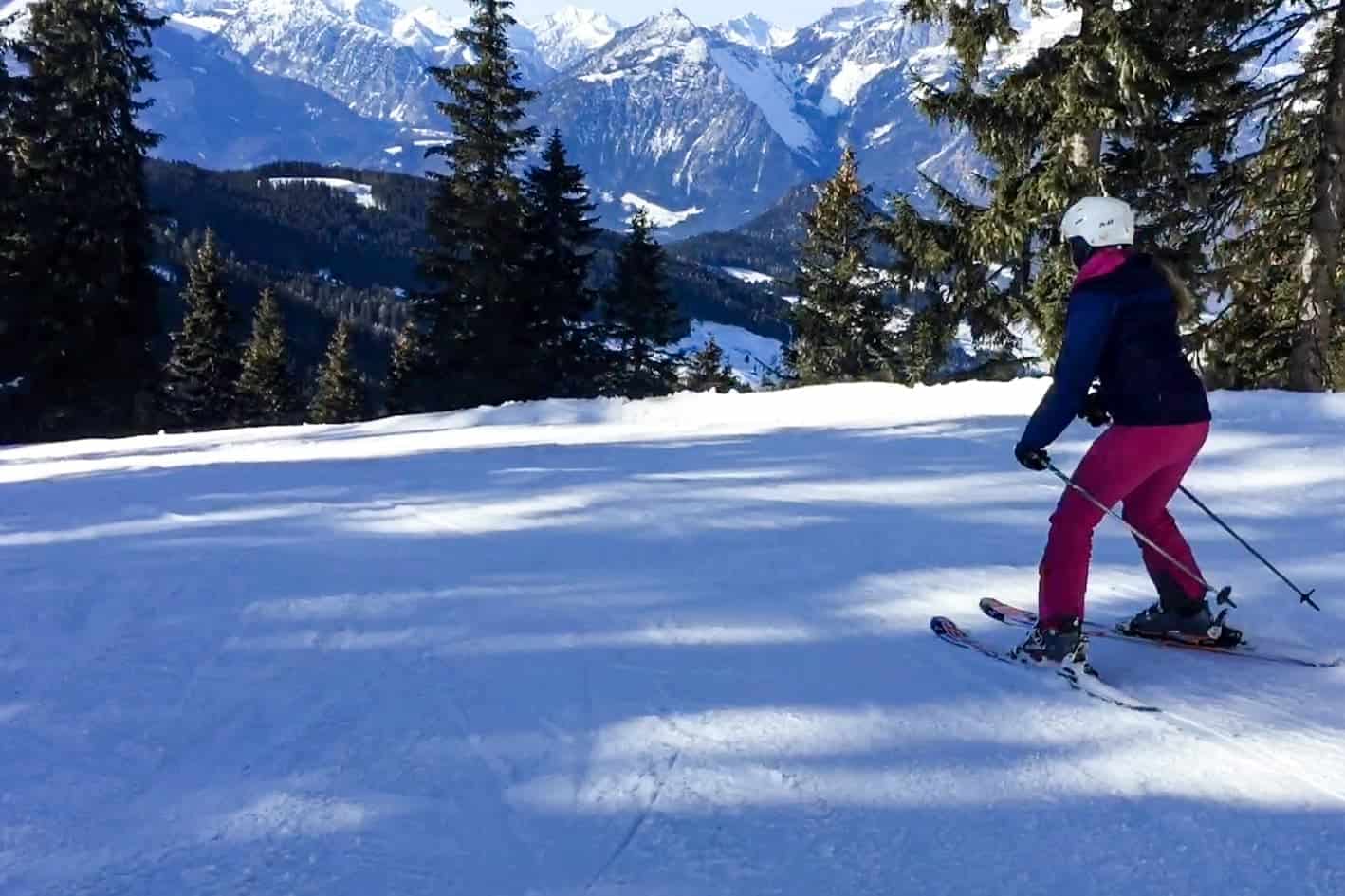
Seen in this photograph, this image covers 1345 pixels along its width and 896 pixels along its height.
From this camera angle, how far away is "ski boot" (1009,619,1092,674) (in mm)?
4047

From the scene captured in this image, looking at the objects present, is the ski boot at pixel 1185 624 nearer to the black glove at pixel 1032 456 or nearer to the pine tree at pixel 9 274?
the black glove at pixel 1032 456

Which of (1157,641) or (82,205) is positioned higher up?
(82,205)

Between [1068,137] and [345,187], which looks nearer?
[1068,137]

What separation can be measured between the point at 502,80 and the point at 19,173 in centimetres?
1278

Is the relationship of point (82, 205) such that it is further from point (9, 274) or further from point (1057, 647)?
point (1057, 647)

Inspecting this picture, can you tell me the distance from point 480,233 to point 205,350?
17.3m

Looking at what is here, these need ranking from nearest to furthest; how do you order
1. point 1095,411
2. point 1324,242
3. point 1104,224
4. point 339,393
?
point 1104,224, point 1095,411, point 1324,242, point 339,393

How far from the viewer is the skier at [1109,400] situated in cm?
389

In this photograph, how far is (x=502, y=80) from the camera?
88.1 ft

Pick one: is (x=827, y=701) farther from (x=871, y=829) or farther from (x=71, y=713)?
(x=71, y=713)

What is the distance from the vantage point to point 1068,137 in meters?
15.0

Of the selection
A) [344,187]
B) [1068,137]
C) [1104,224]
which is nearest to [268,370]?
[1068,137]

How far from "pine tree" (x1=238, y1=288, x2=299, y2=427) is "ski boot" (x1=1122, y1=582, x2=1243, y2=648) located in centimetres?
4426

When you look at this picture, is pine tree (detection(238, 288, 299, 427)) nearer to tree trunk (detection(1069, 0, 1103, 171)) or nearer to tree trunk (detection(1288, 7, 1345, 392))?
tree trunk (detection(1069, 0, 1103, 171))
